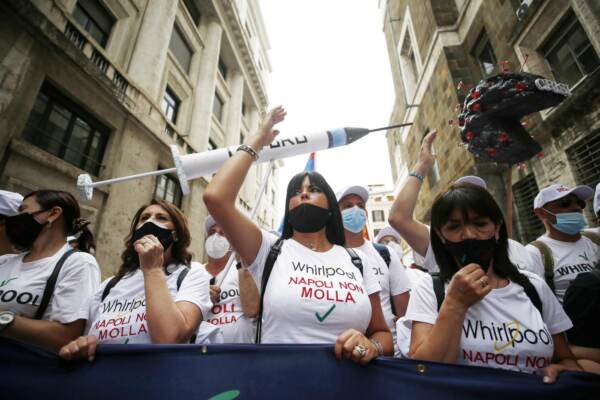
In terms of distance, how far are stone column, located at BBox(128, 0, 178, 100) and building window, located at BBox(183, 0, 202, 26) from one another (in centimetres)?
405

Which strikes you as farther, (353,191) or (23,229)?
(353,191)

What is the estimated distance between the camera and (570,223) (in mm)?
2869

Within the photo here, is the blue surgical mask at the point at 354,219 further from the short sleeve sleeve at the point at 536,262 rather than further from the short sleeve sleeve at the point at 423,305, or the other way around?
the short sleeve sleeve at the point at 536,262

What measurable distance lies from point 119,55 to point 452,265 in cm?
1192

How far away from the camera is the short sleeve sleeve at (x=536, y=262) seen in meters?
2.62

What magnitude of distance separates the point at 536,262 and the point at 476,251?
1860 mm

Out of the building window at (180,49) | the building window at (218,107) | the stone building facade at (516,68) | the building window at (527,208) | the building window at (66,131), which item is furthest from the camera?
the building window at (218,107)

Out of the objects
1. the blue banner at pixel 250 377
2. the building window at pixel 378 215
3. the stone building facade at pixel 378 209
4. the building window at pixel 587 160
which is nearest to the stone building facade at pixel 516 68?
the building window at pixel 587 160

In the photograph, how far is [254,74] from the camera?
864 inches

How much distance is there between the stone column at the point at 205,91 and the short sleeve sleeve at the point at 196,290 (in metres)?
11.8

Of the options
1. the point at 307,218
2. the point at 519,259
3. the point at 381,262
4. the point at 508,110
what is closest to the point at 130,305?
the point at 307,218

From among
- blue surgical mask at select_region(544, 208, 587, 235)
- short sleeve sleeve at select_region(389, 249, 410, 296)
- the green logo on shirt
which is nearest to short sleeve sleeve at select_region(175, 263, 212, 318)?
the green logo on shirt

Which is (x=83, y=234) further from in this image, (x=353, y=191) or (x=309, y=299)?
(x=353, y=191)

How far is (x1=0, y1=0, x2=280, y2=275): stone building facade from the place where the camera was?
5805mm
